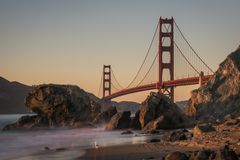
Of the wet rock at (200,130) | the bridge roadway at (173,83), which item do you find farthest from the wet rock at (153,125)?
the bridge roadway at (173,83)

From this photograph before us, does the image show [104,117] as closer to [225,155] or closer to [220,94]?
[220,94]

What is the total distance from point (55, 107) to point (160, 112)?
18722 mm

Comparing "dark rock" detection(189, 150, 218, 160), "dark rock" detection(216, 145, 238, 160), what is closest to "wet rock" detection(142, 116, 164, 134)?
"dark rock" detection(189, 150, 218, 160)

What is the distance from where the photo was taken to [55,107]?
57.8m

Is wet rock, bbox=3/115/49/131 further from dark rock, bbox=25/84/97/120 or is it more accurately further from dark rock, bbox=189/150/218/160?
dark rock, bbox=189/150/218/160

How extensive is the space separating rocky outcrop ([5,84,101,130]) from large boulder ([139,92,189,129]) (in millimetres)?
14034

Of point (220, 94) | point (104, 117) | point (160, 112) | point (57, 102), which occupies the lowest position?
point (160, 112)

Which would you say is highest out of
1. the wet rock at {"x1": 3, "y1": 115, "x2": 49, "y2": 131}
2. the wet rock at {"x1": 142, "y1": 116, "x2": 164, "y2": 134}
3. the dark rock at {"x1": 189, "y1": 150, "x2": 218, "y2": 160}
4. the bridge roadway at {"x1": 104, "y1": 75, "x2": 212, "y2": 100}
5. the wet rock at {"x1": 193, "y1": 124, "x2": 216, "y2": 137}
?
the bridge roadway at {"x1": 104, "y1": 75, "x2": 212, "y2": 100}

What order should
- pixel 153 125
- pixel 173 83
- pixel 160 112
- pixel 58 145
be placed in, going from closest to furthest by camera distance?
pixel 58 145, pixel 153 125, pixel 160 112, pixel 173 83

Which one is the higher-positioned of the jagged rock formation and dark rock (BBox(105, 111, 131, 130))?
the jagged rock formation

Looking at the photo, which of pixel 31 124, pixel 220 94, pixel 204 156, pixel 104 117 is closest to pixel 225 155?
pixel 204 156

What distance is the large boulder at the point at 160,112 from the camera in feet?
135

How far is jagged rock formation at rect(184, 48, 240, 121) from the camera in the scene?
5509 centimetres

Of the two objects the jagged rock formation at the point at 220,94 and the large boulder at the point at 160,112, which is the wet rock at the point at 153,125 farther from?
the jagged rock formation at the point at 220,94
